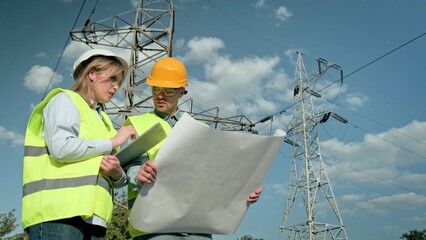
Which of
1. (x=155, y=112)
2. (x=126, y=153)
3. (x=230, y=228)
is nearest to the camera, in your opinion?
(x=126, y=153)

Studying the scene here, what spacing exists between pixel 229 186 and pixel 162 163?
0.39 m

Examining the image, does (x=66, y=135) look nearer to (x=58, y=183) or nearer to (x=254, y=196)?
(x=58, y=183)

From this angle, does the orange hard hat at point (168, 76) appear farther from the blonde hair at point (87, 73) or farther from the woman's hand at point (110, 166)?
the woman's hand at point (110, 166)

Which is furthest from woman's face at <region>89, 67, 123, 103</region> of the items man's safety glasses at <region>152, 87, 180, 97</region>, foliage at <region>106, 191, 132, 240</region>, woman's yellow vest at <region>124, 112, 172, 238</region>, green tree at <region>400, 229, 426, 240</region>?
green tree at <region>400, 229, 426, 240</region>

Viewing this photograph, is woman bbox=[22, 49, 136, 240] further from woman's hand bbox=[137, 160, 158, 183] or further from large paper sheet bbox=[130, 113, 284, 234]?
large paper sheet bbox=[130, 113, 284, 234]

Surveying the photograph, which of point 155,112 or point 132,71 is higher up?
point 132,71

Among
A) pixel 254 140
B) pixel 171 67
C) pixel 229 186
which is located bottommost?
pixel 229 186

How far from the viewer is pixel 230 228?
2.29 metres

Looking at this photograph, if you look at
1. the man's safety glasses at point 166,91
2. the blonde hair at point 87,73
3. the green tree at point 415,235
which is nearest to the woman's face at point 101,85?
the blonde hair at point 87,73

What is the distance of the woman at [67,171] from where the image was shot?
5.63ft

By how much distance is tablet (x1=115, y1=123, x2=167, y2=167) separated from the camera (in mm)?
1839

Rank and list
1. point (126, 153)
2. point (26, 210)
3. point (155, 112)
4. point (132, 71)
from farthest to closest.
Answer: point (132, 71)
point (155, 112)
point (126, 153)
point (26, 210)

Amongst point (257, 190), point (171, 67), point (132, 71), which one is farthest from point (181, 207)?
point (132, 71)

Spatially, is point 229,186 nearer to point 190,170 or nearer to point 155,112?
point 190,170
